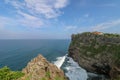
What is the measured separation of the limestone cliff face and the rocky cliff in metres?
25.6

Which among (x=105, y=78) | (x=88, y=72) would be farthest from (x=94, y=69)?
(x=105, y=78)

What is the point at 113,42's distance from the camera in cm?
5612

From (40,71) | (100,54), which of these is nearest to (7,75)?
(40,71)

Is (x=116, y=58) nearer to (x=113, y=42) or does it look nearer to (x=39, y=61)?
(x=113, y=42)

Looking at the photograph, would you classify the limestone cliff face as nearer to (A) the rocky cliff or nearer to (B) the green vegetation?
(B) the green vegetation

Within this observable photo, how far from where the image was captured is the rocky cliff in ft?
167

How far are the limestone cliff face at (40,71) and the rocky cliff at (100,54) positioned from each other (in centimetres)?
2564

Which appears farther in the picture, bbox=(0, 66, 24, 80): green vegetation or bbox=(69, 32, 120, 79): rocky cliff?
bbox=(69, 32, 120, 79): rocky cliff

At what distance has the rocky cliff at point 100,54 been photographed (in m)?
51.0

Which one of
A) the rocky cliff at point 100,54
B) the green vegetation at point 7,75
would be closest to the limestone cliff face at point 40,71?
the green vegetation at point 7,75

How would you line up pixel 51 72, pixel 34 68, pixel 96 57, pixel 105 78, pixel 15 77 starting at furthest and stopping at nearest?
pixel 96 57
pixel 105 78
pixel 51 72
pixel 34 68
pixel 15 77

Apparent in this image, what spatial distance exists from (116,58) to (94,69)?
13055 millimetres

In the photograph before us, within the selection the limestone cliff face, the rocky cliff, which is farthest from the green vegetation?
the rocky cliff

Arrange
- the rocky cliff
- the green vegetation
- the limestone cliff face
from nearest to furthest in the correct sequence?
the green vegetation → the limestone cliff face → the rocky cliff
